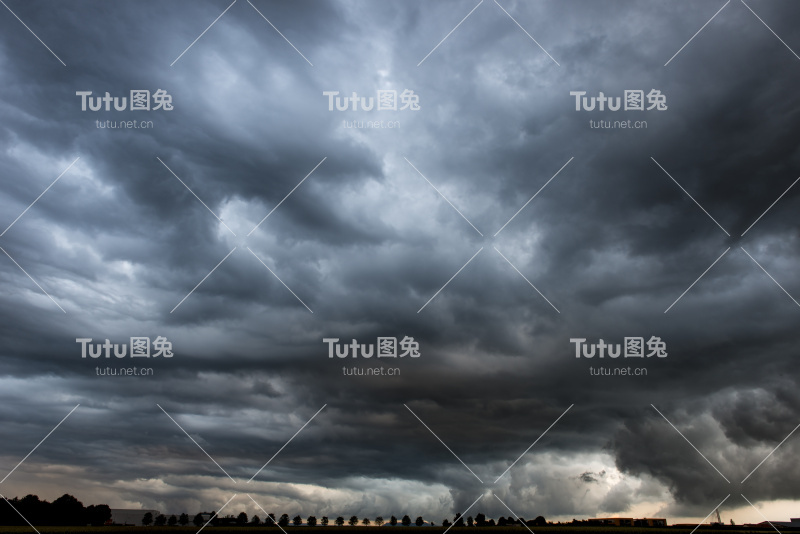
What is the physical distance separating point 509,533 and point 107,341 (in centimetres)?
16938

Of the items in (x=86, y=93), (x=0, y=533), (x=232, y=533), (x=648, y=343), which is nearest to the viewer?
(x=86, y=93)

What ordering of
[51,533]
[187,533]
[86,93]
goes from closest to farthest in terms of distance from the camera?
[86,93] < [51,533] < [187,533]

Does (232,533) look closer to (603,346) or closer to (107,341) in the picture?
(107,341)

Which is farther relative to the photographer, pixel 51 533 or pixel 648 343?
pixel 51 533

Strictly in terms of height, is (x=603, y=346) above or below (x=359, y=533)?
above

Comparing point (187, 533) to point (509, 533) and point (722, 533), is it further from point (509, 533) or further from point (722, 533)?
point (722, 533)

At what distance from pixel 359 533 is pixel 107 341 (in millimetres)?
139359

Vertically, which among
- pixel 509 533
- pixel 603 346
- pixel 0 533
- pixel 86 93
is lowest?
pixel 509 533

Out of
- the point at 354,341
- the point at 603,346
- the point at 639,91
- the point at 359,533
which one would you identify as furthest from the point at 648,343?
the point at 359,533

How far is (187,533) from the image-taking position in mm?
158000

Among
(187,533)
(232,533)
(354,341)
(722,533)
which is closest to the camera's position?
(354,341)

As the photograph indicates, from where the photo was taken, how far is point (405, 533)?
195875 mm

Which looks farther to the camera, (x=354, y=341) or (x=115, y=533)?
(x=115, y=533)

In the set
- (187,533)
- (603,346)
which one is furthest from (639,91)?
(187,533)
